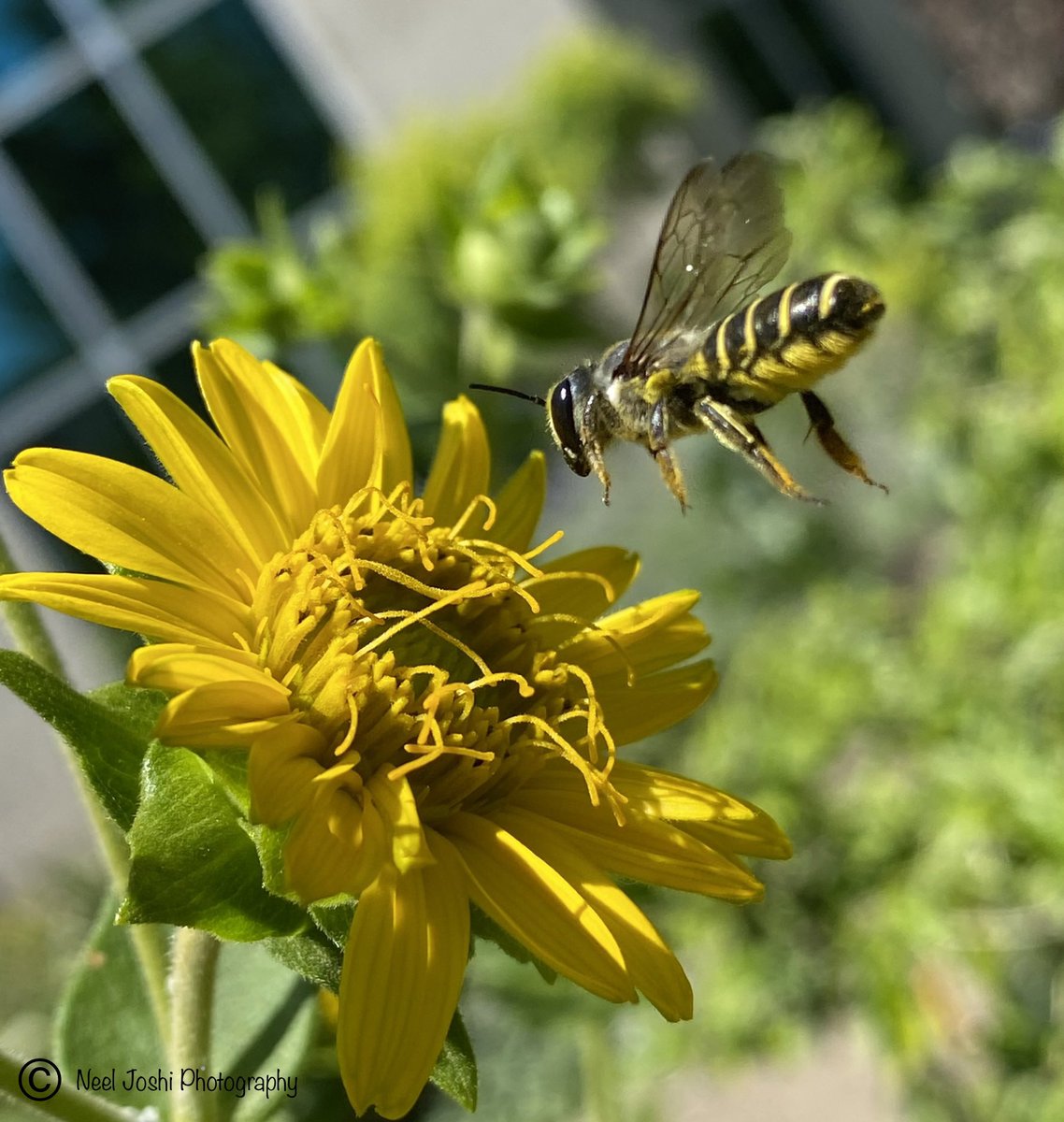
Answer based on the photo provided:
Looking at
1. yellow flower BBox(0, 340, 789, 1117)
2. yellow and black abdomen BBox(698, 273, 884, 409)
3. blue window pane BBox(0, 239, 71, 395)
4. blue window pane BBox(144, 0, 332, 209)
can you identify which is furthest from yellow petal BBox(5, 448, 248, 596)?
blue window pane BBox(144, 0, 332, 209)

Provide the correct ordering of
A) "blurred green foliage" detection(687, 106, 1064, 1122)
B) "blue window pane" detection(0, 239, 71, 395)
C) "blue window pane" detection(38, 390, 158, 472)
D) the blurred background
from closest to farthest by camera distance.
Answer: the blurred background < "blurred green foliage" detection(687, 106, 1064, 1122) < "blue window pane" detection(38, 390, 158, 472) < "blue window pane" detection(0, 239, 71, 395)

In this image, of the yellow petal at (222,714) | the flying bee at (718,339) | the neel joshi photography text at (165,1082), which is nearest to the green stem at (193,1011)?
the neel joshi photography text at (165,1082)

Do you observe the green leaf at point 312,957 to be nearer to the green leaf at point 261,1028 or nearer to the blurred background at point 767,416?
the green leaf at point 261,1028

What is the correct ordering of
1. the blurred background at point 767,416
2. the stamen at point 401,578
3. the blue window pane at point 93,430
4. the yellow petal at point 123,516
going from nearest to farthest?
1. the yellow petal at point 123,516
2. the stamen at point 401,578
3. the blurred background at point 767,416
4. the blue window pane at point 93,430

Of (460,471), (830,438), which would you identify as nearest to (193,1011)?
(460,471)

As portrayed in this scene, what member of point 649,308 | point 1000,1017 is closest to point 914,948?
point 1000,1017

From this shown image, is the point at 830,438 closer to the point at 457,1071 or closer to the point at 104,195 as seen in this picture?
the point at 457,1071

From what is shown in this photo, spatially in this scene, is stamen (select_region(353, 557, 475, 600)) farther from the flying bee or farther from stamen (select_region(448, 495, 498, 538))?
the flying bee
